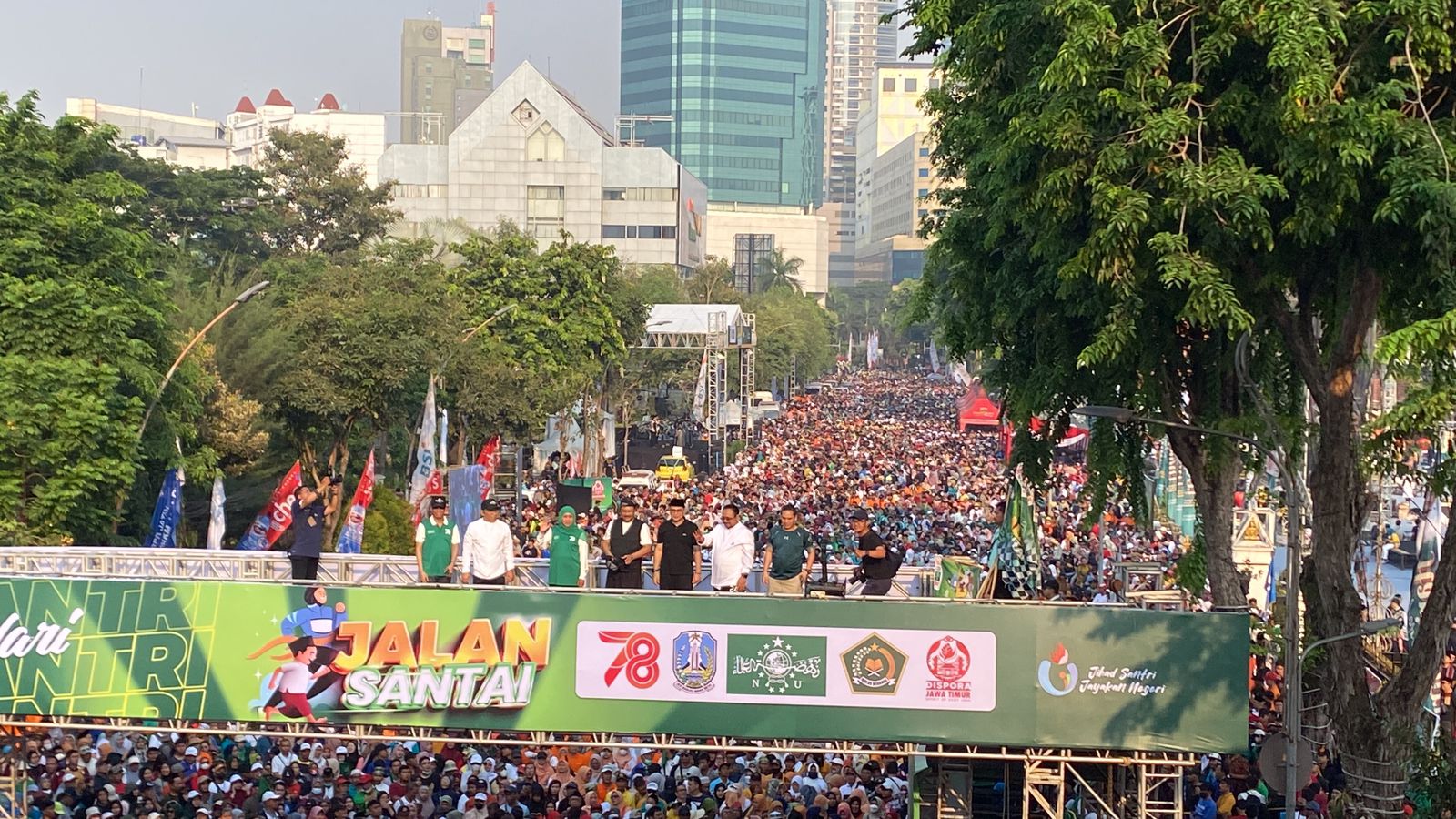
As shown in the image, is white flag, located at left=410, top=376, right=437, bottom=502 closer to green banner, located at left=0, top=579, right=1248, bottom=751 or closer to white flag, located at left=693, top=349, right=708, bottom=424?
green banner, located at left=0, top=579, right=1248, bottom=751

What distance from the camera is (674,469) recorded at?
189 ft

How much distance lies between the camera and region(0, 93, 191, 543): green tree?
91.2 feet

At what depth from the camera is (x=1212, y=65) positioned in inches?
539

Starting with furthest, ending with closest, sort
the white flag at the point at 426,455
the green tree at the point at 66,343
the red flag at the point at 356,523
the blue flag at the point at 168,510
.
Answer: the white flag at the point at 426,455 → the green tree at the point at 66,343 → the blue flag at the point at 168,510 → the red flag at the point at 356,523

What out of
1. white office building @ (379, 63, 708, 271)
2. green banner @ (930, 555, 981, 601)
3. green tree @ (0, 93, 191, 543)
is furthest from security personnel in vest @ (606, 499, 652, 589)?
white office building @ (379, 63, 708, 271)

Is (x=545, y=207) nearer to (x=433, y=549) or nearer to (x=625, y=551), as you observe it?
(x=433, y=549)

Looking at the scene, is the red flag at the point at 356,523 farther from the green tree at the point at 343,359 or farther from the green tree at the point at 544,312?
the green tree at the point at 544,312

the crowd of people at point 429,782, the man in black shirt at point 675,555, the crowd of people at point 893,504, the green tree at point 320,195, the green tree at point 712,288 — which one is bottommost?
the crowd of people at point 429,782

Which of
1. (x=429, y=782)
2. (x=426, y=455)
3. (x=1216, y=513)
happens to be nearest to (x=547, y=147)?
(x=426, y=455)

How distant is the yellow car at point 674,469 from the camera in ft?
187

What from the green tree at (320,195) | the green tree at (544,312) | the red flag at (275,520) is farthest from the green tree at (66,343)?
the green tree at (320,195)

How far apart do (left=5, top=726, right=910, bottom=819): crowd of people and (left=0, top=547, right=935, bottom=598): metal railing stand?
5.65ft

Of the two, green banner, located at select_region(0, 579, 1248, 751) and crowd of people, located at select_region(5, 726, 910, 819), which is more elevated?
green banner, located at select_region(0, 579, 1248, 751)

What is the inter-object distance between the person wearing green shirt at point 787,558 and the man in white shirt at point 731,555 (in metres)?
0.22
